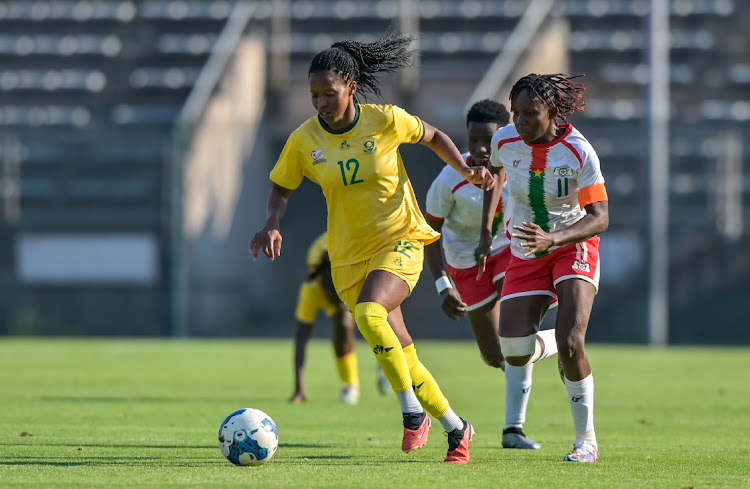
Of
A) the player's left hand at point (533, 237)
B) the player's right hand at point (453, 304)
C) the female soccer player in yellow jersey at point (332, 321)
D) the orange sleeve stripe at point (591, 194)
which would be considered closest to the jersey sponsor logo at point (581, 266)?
the orange sleeve stripe at point (591, 194)

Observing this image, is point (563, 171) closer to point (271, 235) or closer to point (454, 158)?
point (454, 158)

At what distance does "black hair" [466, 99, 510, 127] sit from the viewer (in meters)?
8.06

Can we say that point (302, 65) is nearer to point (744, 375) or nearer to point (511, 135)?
point (744, 375)

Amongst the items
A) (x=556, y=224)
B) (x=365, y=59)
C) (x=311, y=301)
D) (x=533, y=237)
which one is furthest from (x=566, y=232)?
(x=311, y=301)

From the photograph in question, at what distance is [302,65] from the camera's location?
1378 inches

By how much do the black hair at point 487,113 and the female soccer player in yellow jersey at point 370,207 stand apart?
1.11 meters

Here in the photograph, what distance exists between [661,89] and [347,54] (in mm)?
19141

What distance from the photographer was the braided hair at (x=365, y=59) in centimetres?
669

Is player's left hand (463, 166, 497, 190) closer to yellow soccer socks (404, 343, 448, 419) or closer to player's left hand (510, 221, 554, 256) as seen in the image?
player's left hand (510, 221, 554, 256)

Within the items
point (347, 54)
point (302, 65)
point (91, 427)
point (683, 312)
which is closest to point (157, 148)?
point (302, 65)

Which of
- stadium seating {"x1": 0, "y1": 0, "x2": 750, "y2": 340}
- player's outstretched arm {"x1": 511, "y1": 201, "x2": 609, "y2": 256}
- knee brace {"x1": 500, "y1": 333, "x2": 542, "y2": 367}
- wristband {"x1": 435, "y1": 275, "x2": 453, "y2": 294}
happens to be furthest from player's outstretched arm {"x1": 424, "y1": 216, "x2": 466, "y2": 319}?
stadium seating {"x1": 0, "y1": 0, "x2": 750, "y2": 340}

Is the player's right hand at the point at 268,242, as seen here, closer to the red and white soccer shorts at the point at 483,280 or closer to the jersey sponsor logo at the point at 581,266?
the jersey sponsor logo at the point at 581,266

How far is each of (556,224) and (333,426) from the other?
2897 mm

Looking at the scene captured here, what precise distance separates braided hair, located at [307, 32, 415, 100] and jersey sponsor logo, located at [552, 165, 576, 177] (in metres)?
1.12
